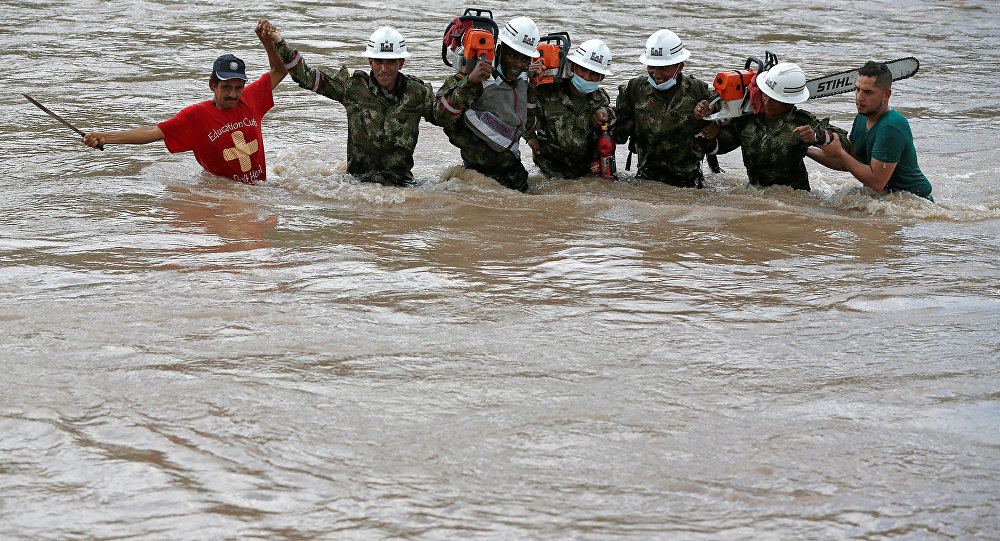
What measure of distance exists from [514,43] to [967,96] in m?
8.63

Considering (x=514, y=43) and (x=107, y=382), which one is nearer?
(x=107, y=382)

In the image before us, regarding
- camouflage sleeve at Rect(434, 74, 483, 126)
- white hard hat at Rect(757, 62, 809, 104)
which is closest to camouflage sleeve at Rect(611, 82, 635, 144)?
white hard hat at Rect(757, 62, 809, 104)

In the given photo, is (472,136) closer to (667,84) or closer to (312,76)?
(312,76)

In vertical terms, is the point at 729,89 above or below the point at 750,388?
above

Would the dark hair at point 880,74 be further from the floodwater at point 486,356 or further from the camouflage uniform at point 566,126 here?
the camouflage uniform at point 566,126

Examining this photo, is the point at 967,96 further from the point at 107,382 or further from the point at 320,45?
the point at 107,382

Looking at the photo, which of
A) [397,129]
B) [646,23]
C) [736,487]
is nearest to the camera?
[736,487]

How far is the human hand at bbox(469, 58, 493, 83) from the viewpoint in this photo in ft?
24.1

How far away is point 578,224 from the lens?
7.15 m

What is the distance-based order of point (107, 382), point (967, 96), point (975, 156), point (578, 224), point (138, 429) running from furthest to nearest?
point (967, 96)
point (975, 156)
point (578, 224)
point (107, 382)
point (138, 429)

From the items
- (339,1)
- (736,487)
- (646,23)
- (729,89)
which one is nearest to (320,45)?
(339,1)

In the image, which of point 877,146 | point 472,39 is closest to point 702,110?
point 877,146

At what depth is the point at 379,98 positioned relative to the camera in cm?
774

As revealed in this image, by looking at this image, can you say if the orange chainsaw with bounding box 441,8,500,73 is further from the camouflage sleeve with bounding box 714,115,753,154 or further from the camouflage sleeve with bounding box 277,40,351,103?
the camouflage sleeve with bounding box 714,115,753,154
